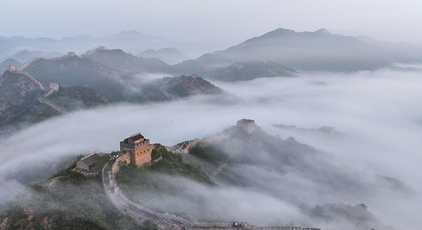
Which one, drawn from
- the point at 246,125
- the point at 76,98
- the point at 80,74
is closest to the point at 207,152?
the point at 246,125

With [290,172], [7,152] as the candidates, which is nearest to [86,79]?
[7,152]

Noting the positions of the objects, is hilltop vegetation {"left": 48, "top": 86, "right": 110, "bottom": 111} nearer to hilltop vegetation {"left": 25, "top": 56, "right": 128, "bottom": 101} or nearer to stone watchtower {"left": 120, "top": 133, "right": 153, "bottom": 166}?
hilltop vegetation {"left": 25, "top": 56, "right": 128, "bottom": 101}

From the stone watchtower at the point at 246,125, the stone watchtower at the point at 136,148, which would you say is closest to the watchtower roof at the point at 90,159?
the stone watchtower at the point at 136,148

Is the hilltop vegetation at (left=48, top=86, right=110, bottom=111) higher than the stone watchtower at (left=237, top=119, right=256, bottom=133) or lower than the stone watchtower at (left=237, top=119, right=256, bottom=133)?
higher

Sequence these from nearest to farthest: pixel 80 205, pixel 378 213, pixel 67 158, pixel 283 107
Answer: pixel 80 205 < pixel 67 158 < pixel 378 213 < pixel 283 107

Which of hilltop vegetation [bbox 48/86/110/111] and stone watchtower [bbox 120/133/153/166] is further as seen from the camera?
hilltop vegetation [bbox 48/86/110/111]

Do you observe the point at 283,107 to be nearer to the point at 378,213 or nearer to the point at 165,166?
the point at 378,213

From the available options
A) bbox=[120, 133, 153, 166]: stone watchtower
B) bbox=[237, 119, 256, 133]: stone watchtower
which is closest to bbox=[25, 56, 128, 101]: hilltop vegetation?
bbox=[237, 119, 256, 133]: stone watchtower

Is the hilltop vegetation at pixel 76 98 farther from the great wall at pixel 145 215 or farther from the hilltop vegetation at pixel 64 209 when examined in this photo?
the hilltop vegetation at pixel 64 209
